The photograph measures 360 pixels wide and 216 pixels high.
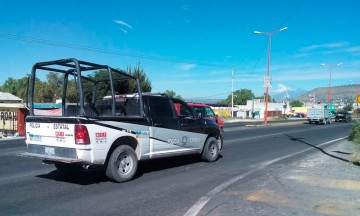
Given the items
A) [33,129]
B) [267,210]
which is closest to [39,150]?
[33,129]

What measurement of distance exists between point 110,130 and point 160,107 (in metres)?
2.00

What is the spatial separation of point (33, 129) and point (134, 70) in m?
46.6

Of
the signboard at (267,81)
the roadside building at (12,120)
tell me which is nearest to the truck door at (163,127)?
the roadside building at (12,120)

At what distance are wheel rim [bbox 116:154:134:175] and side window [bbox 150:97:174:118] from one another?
141 cm

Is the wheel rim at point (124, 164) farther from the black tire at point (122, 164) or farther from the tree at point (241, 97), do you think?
the tree at point (241, 97)

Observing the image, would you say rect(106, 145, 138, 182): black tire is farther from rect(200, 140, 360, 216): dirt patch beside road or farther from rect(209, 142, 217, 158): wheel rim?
rect(209, 142, 217, 158): wheel rim

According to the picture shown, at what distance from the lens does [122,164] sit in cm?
800

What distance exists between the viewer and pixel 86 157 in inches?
283

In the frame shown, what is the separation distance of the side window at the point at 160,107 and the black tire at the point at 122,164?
1347mm

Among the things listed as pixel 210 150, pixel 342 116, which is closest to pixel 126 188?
pixel 210 150

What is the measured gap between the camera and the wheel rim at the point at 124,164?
312 inches

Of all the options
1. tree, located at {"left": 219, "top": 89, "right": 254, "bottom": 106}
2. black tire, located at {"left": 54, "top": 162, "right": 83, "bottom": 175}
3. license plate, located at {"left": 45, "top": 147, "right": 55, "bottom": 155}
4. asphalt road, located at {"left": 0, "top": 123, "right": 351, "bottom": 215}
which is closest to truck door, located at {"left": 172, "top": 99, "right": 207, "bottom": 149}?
asphalt road, located at {"left": 0, "top": 123, "right": 351, "bottom": 215}

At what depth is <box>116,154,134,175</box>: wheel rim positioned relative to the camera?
7914mm

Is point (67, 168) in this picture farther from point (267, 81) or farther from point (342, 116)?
point (342, 116)
